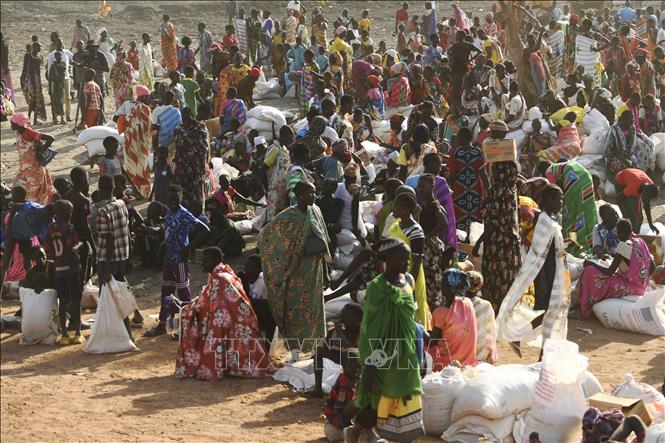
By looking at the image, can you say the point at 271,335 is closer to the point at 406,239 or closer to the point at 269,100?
the point at 406,239

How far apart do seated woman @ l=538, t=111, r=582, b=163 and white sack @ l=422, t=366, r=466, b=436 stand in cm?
640

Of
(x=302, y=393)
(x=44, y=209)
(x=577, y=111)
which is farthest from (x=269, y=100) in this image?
(x=302, y=393)

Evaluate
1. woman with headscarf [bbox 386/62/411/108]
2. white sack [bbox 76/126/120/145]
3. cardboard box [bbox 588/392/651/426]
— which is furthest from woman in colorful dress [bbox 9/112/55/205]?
cardboard box [bbox 588/392/651/426]

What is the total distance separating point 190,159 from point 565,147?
428cm

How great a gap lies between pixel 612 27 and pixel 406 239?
17675 millimetres

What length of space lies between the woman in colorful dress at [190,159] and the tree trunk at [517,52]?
6532 mm

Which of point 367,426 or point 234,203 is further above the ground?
point 234,203

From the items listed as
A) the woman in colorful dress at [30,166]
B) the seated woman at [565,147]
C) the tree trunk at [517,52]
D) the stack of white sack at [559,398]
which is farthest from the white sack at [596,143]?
the stack of white sack at [559,398]

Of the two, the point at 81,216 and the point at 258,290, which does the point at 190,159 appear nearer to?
the point at 81,216

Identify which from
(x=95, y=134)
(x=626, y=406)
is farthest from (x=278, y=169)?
(x=626, y=406)

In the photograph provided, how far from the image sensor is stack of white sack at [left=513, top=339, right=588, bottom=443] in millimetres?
6406

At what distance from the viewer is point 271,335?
8.37 m

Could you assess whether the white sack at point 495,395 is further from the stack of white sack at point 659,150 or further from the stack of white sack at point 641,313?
the stack of white sack at point 659,150

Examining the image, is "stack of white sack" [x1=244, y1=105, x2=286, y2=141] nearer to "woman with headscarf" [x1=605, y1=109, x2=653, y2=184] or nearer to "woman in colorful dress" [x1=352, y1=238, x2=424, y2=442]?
"woman with headscarf" [x1=605, y1=109, x2=653, y2=184]
